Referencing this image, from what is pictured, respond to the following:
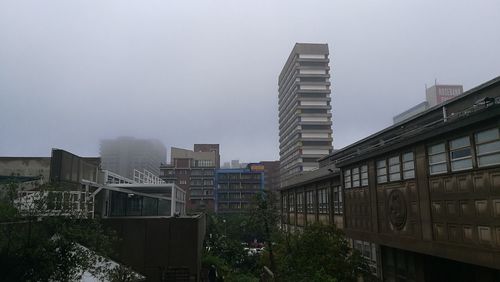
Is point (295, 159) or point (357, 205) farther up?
point (295, 159)

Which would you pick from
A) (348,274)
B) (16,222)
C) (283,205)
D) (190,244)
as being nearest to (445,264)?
(348,274)

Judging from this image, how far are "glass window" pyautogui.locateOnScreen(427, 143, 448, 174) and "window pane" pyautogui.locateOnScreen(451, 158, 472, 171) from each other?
1.71 feet

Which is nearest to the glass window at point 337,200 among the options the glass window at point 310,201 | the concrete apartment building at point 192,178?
the glass window at point 310,201

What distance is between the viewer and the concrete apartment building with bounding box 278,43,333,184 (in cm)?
10812

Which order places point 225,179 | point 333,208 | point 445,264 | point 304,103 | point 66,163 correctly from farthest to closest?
1. point 225,179
2. point 304,103
3. point 333,208
4. point 66,163
5. point 445,264

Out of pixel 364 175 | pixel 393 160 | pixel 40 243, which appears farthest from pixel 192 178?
pixel 40 243

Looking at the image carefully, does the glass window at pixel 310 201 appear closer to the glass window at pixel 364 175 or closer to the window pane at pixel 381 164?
the glass window at pixel 364 175

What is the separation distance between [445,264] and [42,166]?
93.7 feet

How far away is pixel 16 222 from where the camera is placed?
12.1m

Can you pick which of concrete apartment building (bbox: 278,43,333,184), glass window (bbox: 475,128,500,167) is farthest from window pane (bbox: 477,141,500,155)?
concrete apartment building (bbox: 278,43,333,184)

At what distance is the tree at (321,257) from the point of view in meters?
23.5

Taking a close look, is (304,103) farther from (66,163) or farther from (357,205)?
(66,163)

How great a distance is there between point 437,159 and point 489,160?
3657 mm

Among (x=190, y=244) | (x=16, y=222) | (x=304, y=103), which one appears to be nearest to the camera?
(x=16, y=222)
